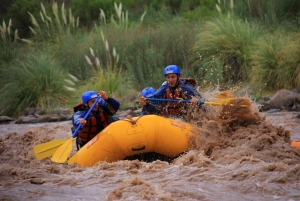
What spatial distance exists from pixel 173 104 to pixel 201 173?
2696 mm

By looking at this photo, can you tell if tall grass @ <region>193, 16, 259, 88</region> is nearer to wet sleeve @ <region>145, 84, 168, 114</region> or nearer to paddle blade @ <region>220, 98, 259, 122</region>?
wet sleeve @ <region>145, 84, 168, 114</region>

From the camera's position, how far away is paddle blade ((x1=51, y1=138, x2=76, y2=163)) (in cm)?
851

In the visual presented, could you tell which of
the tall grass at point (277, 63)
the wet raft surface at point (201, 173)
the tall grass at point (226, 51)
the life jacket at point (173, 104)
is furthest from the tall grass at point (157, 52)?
the wet raft surface at point (201, 173)

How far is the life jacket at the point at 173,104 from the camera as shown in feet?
31.1

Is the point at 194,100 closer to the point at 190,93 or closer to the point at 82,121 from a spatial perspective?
the point at 190,93

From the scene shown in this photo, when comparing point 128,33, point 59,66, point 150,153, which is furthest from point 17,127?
point 150,153

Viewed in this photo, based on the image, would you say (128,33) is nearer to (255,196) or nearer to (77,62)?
(77,62)

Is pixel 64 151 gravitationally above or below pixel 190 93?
below

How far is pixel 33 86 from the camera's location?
1457 cm

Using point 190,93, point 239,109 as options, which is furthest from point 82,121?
point 239,109

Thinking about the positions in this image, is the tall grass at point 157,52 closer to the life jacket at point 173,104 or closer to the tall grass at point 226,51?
the tall grass at point 226,51

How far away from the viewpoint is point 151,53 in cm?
1506

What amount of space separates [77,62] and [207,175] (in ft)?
32.1

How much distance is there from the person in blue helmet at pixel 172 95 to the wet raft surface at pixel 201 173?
0.48 metres
